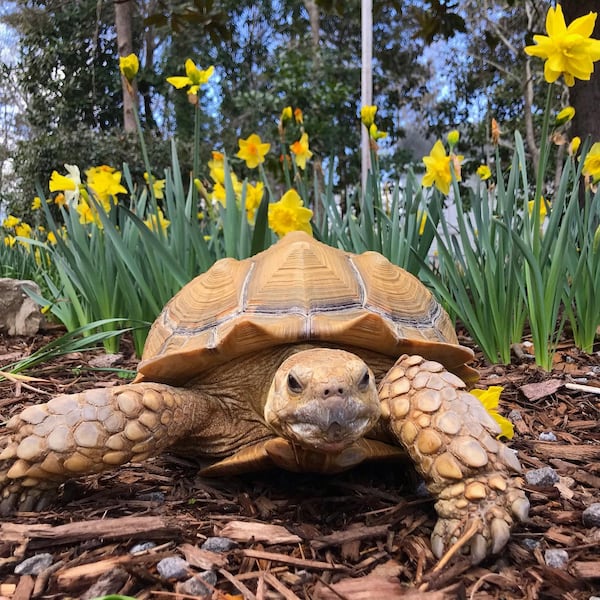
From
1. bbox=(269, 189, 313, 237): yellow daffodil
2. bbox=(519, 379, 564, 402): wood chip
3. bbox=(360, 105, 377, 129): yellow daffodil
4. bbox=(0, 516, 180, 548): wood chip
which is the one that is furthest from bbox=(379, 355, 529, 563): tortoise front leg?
bbox=(360, 105, 377, 129): yellow daffodil

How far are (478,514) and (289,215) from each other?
1.56 meters

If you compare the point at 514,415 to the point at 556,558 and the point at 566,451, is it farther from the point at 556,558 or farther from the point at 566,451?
the point at 556,558

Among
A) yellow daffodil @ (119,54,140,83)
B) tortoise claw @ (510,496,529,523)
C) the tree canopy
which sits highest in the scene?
the tree canopy

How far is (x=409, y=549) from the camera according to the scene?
92cm

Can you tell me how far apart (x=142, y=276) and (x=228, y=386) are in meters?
1.07

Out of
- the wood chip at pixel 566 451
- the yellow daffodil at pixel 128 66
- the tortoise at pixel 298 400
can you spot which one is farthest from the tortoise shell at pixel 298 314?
the yellow daffodil at pixel 128 66

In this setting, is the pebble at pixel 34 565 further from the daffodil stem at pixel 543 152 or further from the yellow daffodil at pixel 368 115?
the yellow daffodil at pixel 368 115

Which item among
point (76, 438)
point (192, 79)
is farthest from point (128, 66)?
point (76, 438)

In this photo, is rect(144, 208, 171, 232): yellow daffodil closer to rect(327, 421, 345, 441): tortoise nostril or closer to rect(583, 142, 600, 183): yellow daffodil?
rect(327, 421, 345, 441): tortoise nostril

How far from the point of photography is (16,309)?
2.82m

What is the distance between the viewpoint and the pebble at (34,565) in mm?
865

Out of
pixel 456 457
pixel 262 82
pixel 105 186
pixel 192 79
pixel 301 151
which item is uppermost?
pixel 262 82

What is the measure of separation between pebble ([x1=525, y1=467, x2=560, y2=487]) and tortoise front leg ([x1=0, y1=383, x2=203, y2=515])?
765 millimetres

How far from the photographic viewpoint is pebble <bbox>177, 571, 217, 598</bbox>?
0.81 meters
